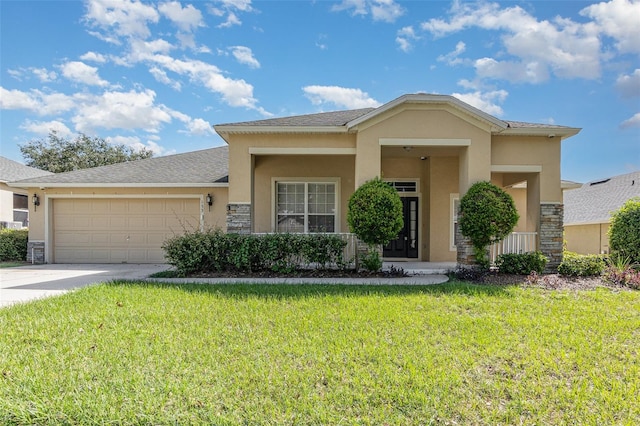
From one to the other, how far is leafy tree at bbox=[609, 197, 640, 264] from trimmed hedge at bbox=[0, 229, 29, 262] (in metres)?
19.4

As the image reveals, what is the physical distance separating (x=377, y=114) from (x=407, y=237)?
15.7 ft

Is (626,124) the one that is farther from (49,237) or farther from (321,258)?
(49,237)

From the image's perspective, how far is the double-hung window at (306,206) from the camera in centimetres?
1159

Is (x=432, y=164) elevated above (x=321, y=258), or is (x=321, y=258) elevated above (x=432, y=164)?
(x=432, y=164)

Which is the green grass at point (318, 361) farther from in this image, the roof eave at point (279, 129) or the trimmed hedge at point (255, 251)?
the roof eave at point (279, 129)

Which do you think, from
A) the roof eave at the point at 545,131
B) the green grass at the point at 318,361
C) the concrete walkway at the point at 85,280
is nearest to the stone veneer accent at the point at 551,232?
the roof eave at the point at 545,131

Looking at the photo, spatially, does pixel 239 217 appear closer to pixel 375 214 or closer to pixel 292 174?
pixel 292 174

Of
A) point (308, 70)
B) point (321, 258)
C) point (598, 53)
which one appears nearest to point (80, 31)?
point (308, 70)

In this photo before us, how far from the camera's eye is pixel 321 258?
8.82 meters

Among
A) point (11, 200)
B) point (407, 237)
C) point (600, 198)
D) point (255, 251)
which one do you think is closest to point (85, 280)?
point (255, 251)

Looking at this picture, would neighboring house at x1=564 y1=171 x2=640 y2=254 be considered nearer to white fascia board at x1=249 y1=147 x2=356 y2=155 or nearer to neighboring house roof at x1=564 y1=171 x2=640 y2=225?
neighboring house roof at x1=564 y1=171 x2=640 y2=225

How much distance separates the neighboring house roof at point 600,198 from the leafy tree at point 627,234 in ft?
22.4

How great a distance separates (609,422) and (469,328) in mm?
1972

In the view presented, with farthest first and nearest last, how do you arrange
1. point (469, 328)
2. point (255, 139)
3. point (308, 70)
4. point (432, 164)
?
point (308, 70)
point (432, 164)
point (255, 139)
point (469, 328)
